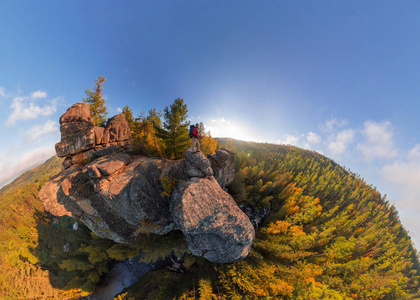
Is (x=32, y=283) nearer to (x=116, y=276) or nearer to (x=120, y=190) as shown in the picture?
(x=116, y=276)

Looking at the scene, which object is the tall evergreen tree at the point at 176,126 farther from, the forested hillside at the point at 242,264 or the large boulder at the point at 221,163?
the forested hillside at the point at 242,264

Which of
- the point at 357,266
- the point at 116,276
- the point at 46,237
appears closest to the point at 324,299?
the point at 357,266

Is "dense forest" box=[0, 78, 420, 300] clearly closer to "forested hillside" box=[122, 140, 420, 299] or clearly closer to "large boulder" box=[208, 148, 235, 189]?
"forested hillside" box=[122, 140, 420, 299]

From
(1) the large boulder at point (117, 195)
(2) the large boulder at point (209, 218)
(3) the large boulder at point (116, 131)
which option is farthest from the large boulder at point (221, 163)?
(3) the large boulder at point (116, 131)

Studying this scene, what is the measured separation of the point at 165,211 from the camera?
12.4 m

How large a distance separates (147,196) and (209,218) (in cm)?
592

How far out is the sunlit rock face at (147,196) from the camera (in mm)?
9930

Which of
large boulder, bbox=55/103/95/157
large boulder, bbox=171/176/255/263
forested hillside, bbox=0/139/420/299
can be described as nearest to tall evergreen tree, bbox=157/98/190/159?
large boulder, bbox=171/176/255/263

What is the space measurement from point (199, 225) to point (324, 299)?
12.8 meters

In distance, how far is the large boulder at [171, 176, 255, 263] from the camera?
9640 mm

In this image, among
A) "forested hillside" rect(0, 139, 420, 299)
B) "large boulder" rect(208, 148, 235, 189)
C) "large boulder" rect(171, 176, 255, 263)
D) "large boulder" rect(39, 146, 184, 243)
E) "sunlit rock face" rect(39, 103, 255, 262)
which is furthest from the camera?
"large boulder" rect(208, 148, 235, 189)

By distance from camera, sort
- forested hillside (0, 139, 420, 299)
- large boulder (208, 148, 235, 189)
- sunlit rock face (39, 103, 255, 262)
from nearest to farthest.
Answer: sunlit rock face (39, 103, 255, 262) < forested hillside (0, 139, 420, 299) < large boulder (208, 148, 235, 189)

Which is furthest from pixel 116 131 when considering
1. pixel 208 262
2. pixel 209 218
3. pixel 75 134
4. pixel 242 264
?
pixel 242 264

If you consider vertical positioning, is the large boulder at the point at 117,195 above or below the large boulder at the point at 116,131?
below
